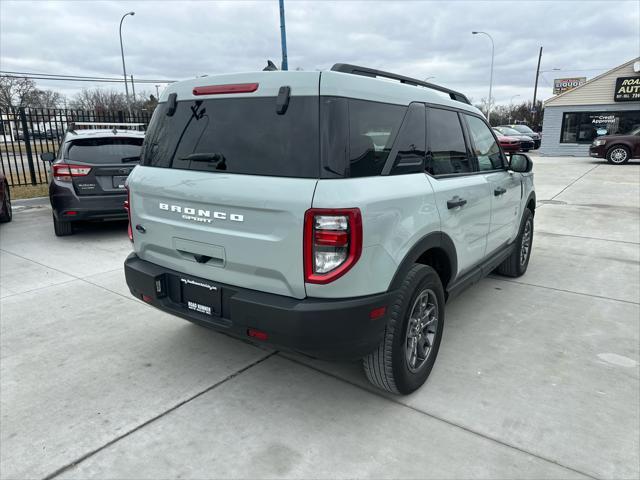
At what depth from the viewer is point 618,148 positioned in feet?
65.8

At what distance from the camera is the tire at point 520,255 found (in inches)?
199

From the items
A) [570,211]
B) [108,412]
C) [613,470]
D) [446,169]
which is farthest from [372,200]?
[570,211]

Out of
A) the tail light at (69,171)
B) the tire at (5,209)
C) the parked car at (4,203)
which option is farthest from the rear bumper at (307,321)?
the tire at (5,209)

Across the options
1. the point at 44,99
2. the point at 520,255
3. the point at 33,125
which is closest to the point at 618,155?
the point at 520,255

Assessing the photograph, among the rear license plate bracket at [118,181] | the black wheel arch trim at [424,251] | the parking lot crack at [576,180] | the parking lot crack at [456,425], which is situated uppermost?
the rear license plate bracket at [118,181]

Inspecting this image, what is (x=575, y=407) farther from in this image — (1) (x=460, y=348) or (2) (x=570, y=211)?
(2) (x=570, y=211)

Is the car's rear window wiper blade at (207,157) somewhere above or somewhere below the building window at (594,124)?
below

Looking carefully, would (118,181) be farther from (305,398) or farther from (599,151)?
(599,151)

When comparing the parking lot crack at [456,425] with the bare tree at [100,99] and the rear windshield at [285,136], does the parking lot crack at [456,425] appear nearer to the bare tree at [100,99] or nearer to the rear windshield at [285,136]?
the rear windshield at [285,136]

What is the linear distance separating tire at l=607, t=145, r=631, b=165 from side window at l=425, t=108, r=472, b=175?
2033cm

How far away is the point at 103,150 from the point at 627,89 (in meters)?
25.0

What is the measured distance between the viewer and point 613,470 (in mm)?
2332

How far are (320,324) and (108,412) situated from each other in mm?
1464

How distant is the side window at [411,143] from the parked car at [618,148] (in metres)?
21.0
